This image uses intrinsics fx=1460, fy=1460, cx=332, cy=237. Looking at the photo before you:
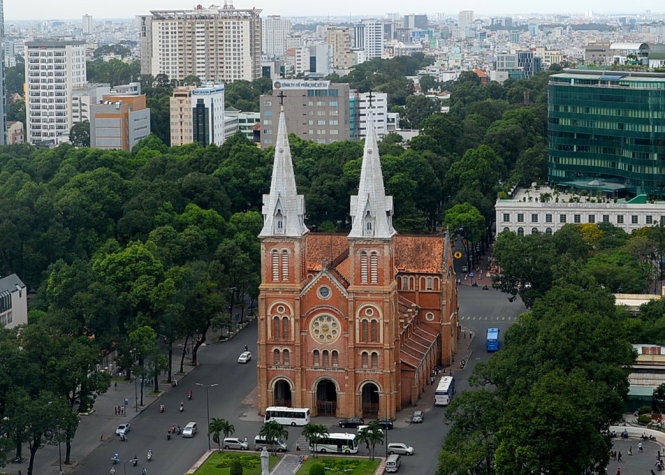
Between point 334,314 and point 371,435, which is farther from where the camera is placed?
point 334,314

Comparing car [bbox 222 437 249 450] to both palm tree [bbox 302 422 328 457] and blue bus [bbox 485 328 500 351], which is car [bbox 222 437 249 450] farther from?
blue bus [bbox 485 328 500 351]

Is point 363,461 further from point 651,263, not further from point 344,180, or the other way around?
point 344,180

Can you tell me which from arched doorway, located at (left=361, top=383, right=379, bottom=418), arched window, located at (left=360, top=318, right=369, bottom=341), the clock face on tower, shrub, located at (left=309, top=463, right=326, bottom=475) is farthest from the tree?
arched window, located at (left=360, top=318, right=369, bottom=341)

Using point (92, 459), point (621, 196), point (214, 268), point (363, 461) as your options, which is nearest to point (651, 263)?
point (621, 196)

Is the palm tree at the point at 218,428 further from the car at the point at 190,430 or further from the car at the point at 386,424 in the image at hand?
the car at the point at 386,424

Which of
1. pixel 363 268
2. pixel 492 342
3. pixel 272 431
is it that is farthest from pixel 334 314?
pixel 492 342

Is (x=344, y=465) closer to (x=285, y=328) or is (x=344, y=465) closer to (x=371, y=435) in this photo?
(x=371, y=435)

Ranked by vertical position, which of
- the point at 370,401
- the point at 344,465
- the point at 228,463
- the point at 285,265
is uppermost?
the point at 285,265
